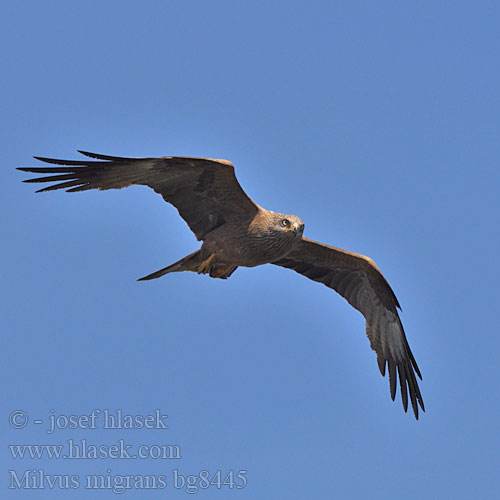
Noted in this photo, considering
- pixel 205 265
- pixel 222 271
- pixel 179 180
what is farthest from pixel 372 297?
pixel 179 180

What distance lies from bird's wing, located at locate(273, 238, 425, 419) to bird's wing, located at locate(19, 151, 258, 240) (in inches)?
75.6

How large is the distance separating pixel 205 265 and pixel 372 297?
308 cm

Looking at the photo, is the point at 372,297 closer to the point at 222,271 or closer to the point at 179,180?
the point at 222,271

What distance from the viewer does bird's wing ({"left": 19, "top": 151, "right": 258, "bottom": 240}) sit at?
10.4 meters

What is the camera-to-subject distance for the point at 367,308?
13.3m

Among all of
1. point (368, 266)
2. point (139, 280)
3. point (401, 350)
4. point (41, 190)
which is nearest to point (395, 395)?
point (401, 350)

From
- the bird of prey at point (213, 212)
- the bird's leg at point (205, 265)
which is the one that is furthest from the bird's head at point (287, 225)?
the bird's leg at point (205, 265)

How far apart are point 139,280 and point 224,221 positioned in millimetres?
1497

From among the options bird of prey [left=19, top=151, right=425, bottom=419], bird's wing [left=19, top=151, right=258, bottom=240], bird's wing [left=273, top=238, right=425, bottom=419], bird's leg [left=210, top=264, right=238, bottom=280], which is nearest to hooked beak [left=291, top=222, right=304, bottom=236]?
bird of prey [left=19, top=151, right=425, bottom=419]

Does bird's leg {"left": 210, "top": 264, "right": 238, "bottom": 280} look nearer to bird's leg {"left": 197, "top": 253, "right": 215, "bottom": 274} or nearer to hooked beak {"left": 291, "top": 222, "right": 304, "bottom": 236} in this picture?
bird's leg {"left": 197, "top": 253, "right": 215, "bottom": 274}

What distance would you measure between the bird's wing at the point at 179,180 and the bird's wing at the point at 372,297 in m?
1.92

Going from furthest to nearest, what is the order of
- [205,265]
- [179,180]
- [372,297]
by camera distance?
1. [372,297]
2. [205,265]
3. [179,180]

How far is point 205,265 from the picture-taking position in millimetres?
11461

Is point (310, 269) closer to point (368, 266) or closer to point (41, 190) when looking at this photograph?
point (368, 266)
